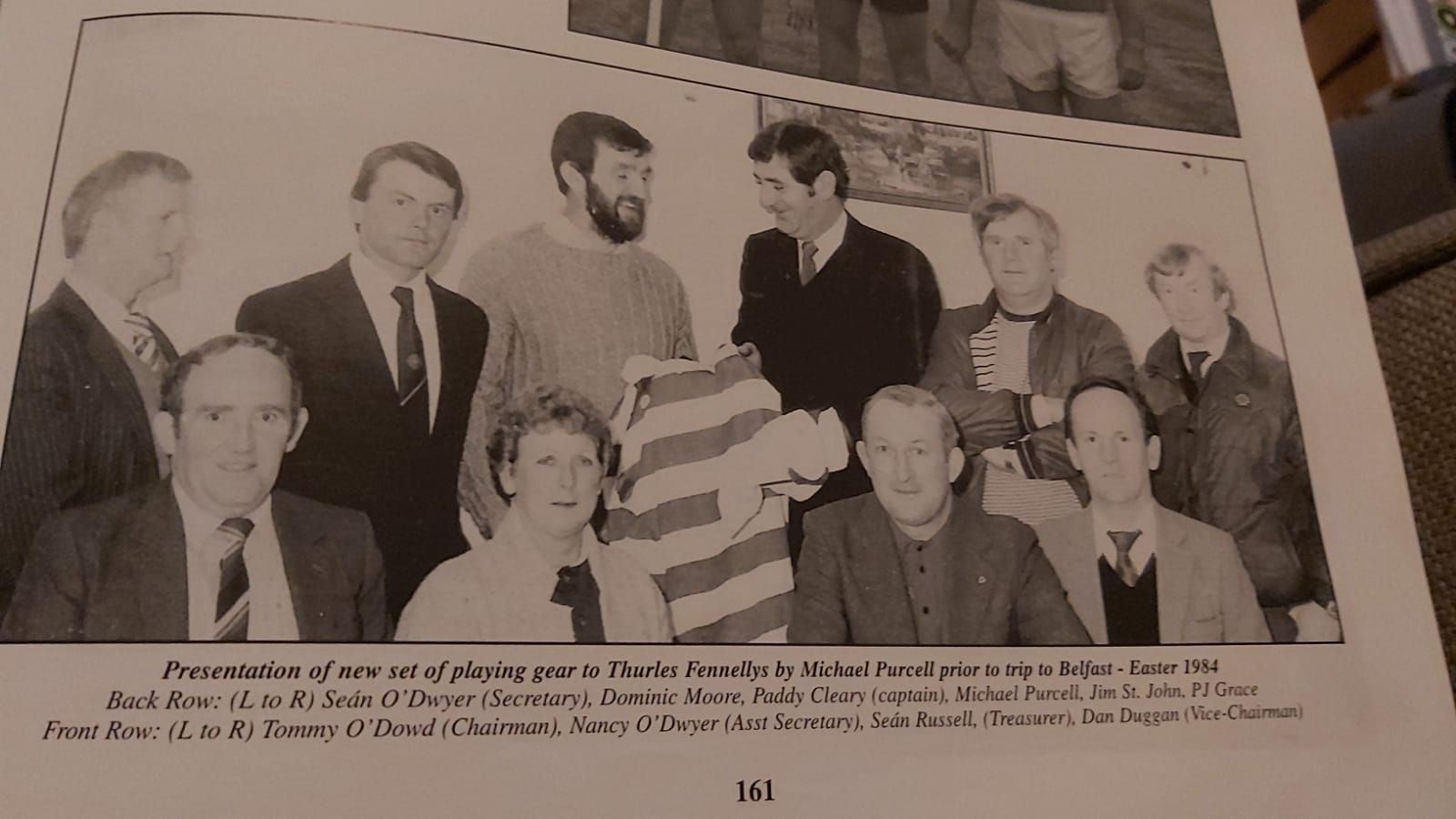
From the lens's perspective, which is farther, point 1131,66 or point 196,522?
point 1131,66

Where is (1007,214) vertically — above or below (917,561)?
above

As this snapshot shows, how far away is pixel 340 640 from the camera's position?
0.27m

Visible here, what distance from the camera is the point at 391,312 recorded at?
301 mm

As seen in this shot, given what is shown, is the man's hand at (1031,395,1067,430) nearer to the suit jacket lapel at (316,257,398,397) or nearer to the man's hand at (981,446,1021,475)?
the man's hand at (981,446,1021,475)

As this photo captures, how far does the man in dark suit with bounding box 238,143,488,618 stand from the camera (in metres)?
0.28

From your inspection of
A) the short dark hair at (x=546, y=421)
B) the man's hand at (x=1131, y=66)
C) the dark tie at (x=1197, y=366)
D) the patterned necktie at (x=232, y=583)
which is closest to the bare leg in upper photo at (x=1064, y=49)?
the man's hand at (x=1131, y=66)

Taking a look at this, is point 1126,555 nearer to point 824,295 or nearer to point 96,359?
point 824,295

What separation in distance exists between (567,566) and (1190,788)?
0.21m

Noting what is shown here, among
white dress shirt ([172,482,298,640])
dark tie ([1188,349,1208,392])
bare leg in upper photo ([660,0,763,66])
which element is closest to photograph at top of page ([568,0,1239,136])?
bare leg in upper photo ([660,0,763,66])

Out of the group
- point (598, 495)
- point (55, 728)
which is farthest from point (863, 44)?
point (55, 728)

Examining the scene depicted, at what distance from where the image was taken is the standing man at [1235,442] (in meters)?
0.34

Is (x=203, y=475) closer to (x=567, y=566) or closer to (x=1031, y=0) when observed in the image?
(x=567, y=566)

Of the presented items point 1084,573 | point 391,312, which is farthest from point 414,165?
point 1084,573

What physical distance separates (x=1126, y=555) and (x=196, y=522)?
0.30m
